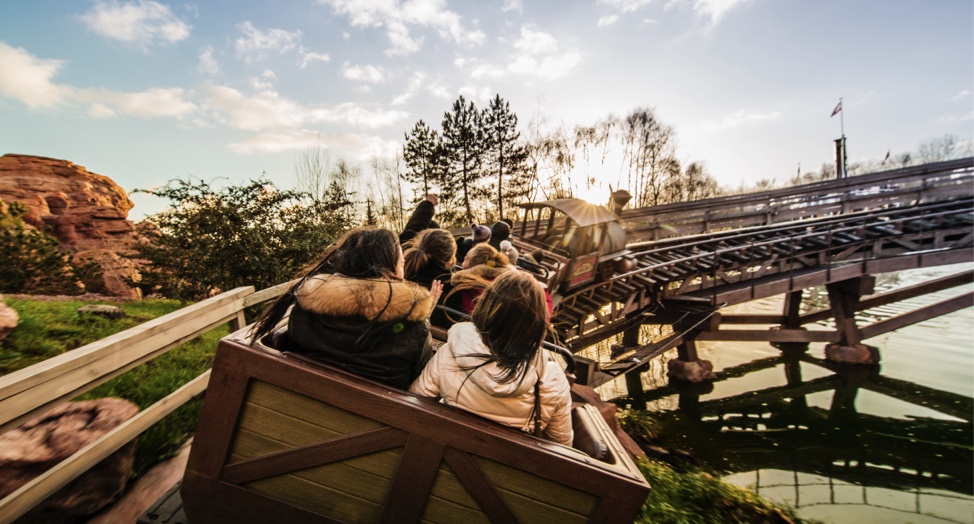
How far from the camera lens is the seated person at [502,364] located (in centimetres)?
174

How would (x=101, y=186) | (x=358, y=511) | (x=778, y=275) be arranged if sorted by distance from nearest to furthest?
(x=358, y=511), (x=778, y=275), (x=101, y=186)

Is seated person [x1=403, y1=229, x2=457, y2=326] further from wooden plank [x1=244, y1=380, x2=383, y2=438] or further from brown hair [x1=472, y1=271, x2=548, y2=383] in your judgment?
wooden plank [x1=244, y1=380, x2=383, y2=438]

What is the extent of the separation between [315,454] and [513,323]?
1.00 metres

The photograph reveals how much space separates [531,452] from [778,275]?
11627mm

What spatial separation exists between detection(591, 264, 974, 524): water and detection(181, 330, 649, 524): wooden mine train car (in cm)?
594

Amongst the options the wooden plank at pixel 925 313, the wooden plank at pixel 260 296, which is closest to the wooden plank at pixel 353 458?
the wooden plank at pixel 260 296

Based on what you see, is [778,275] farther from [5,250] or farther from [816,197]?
[5,250]

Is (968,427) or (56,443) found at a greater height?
(56,443)

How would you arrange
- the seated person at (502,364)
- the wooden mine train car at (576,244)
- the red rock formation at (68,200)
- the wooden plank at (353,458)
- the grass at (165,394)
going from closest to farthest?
the wooden plank at (353,458), the seated person at (502,364), the grass at (165,394), the wooden mine train car at (576,244), the red rock formation at (68,200)

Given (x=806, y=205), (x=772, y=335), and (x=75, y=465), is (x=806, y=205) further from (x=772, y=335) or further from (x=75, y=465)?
(x=75, y=465)

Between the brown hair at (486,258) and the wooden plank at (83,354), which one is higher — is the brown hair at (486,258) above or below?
above

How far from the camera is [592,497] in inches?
61.0

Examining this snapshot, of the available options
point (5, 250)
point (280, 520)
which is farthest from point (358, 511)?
point (5, 250)

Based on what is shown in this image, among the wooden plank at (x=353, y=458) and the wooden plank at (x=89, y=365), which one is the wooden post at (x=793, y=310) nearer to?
the wooden plank at (x=353, y=458)
